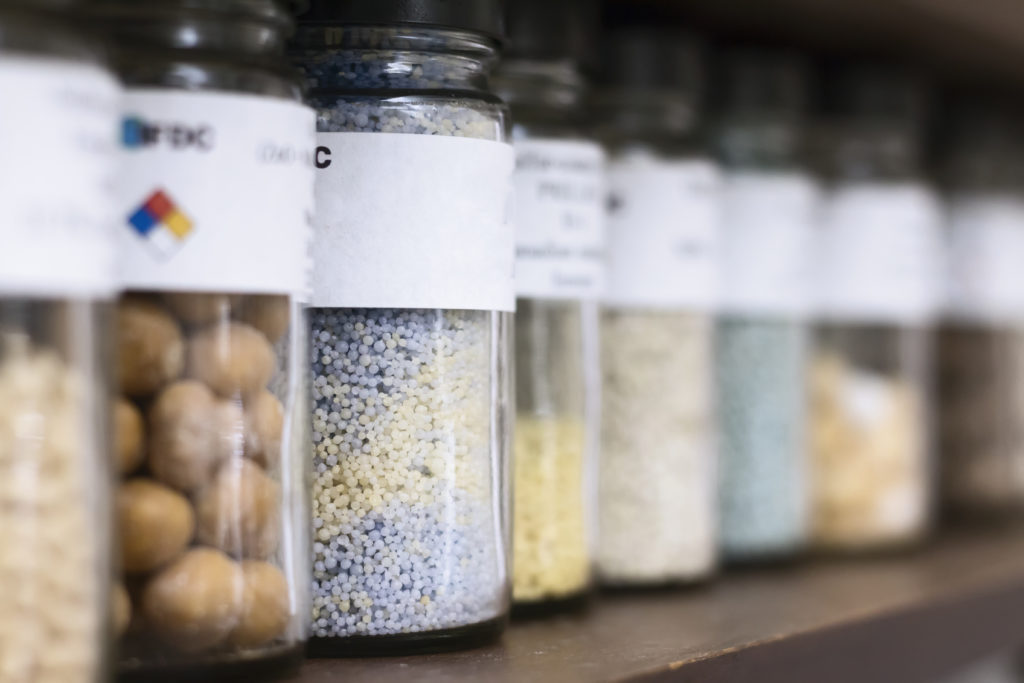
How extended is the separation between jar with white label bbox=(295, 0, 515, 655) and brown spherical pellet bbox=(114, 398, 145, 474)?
0.09 metres

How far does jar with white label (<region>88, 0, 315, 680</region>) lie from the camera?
15.7 inches

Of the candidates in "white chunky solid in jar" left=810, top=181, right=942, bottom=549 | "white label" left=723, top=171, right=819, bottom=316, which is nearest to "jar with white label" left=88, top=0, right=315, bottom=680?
"white label" left=723, top=171, right=819, bottom=316

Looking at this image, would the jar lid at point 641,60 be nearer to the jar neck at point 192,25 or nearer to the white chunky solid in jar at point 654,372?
the white chunky solid in jar at point 654,372

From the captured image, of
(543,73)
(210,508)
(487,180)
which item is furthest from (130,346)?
(543,73)

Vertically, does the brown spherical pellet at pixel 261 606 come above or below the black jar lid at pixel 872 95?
below

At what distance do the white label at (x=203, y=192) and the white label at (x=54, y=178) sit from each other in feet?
0.12

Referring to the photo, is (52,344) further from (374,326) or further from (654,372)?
(654,372)

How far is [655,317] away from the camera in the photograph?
2.23 feet

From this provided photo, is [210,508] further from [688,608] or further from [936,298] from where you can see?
[936,298]

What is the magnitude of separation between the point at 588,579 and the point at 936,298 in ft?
1.63

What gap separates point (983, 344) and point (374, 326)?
696 mm

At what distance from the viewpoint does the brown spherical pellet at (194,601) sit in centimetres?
40

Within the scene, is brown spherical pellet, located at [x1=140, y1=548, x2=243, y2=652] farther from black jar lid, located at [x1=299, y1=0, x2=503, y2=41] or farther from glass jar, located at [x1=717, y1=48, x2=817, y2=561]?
glass jar, located at [x1=717, y1=48, x2=817, y2=561]

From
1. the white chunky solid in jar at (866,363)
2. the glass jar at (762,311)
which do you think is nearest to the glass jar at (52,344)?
the glass jar at (762,311)
